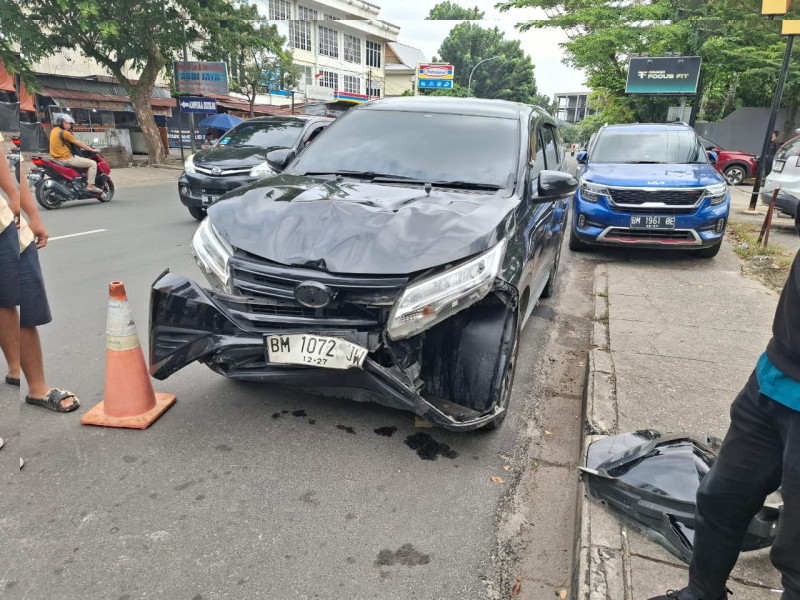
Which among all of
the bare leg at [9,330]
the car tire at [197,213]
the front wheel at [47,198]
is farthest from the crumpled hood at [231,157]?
the bare leg at [9,330]

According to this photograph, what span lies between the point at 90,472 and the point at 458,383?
5.82 ft

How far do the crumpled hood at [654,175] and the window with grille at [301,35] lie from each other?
123 feet

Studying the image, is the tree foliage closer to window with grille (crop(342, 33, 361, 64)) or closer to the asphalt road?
the asphalt road

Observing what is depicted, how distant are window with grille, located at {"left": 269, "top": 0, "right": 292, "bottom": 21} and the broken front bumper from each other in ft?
129

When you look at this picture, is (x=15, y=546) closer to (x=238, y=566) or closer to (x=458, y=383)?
(x=238, y=566)

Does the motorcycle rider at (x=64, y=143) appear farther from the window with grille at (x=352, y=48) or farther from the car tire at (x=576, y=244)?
the window with grille at (x=352, y=48)

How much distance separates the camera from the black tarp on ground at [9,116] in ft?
4.31

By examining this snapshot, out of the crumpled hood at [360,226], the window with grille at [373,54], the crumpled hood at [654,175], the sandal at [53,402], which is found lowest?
the sandal at [53,402]

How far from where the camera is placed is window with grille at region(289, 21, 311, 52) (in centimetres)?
3984

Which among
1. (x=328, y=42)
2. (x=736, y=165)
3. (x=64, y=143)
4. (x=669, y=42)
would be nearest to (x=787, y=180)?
(x=64, y=143)

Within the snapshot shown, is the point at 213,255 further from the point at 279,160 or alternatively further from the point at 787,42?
the point at 787,42

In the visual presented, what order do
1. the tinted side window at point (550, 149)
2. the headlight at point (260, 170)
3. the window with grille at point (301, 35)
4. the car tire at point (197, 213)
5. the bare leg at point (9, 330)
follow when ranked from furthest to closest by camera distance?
the window with grille at point (301, 35) < the car tire at point (197, 213) < the headlight at point (260, 170) < the tinted side window at point (550, 149) < the bare leg at point (9, 330)

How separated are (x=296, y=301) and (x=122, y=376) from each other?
1200 mm

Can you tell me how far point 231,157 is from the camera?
908 centimetres
